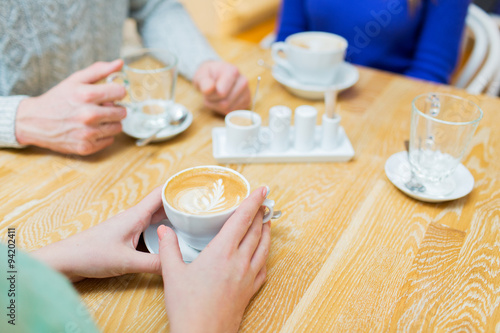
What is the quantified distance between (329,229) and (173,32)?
87 centimetres

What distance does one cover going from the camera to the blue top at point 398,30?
1454 mm

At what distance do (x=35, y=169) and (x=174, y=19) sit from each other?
0.71m

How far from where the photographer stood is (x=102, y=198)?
783mm

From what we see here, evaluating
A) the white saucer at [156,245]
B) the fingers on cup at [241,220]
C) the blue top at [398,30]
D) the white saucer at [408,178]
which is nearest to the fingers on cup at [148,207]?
the white saucer at [156,245]

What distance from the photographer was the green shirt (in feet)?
1.11

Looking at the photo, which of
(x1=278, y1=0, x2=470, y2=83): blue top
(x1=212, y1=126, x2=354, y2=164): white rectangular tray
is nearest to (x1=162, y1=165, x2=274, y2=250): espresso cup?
(x1=212, y1=126, x2=354, y2=164): white rectangular tray

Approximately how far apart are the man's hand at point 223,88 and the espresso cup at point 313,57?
184 mm

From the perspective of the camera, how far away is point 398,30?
1.50 meters

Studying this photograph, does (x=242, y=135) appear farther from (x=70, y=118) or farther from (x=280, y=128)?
(x=70, y=118)

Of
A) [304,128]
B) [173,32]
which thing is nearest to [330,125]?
[304,128]

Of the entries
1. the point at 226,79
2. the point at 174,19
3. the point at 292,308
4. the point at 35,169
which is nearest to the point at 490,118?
the point at 226,79

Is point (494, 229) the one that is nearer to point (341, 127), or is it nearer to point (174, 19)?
point (341, 127)

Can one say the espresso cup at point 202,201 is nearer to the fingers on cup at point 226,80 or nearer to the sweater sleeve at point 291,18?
the fingers on cup at point 226,80

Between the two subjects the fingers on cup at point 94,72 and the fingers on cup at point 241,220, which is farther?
the fingers on cup at point 94,72
